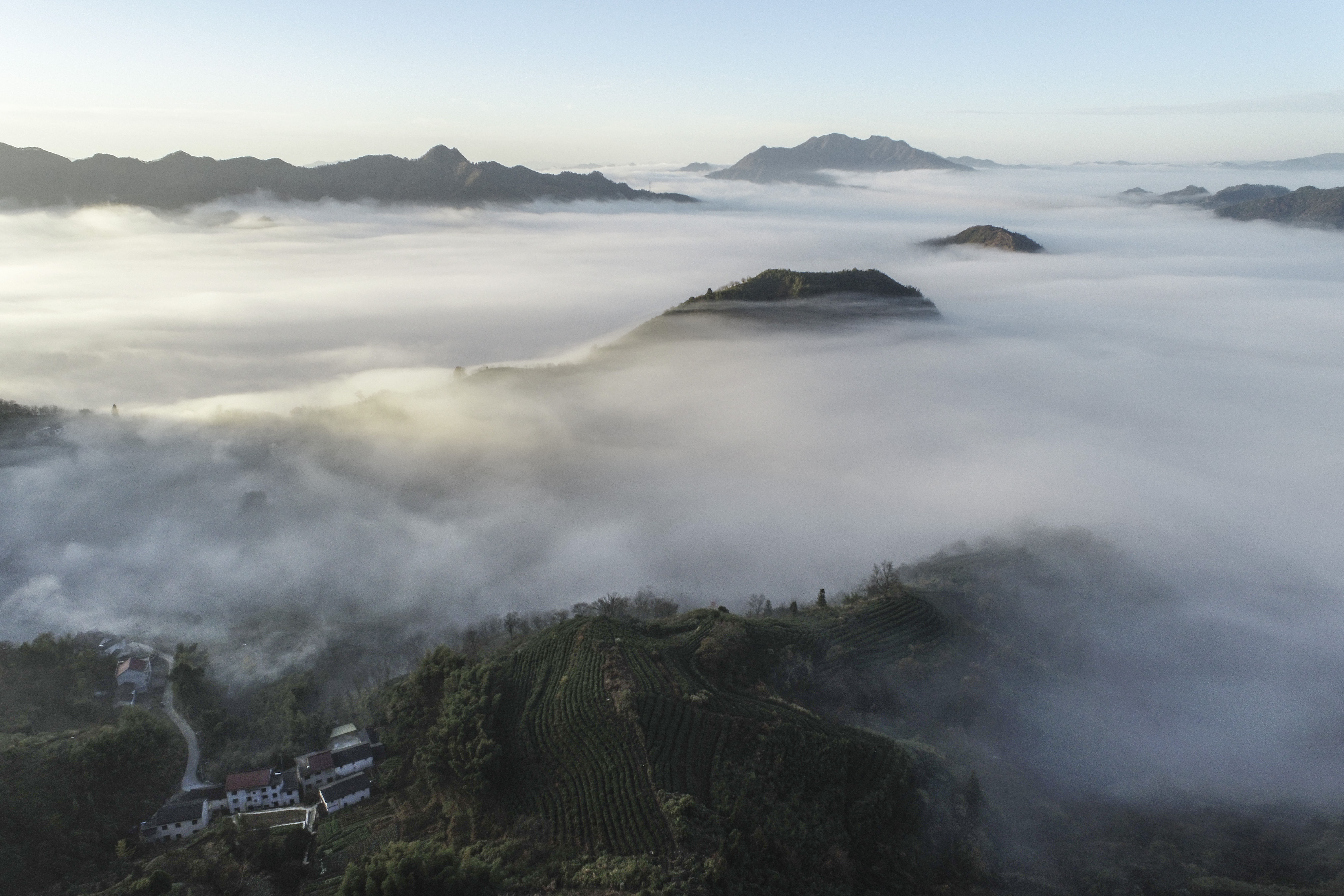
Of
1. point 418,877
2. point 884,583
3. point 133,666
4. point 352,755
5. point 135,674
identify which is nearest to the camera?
point 418,877

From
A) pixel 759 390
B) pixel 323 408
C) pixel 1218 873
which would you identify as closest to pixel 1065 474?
pixel 759 390

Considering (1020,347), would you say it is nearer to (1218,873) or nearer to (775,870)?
(1218,873)

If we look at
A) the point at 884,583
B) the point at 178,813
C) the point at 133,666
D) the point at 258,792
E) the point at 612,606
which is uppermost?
the point at 884,583

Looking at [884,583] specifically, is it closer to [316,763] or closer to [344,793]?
[344,793]

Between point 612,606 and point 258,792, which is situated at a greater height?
point 612,606

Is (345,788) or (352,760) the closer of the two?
(345,788)

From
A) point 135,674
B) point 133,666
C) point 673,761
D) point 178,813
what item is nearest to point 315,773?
point 178,813
